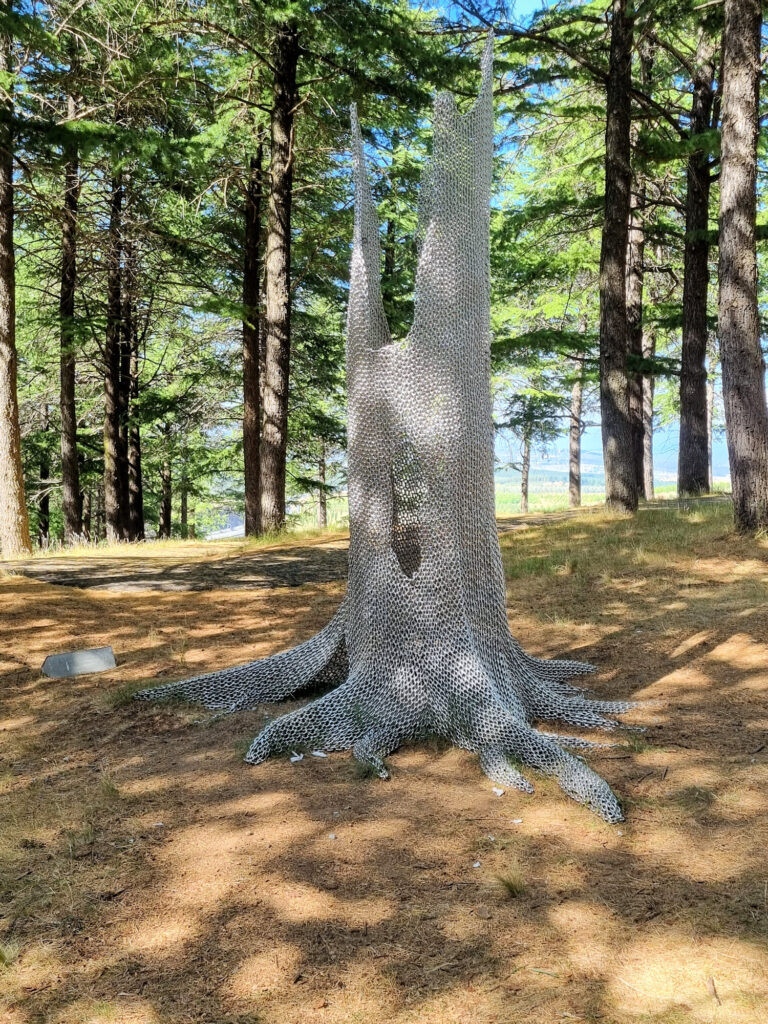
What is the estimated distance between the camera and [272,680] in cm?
463

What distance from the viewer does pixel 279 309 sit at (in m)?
11.5

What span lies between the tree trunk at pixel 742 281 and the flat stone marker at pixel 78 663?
6.39 metres

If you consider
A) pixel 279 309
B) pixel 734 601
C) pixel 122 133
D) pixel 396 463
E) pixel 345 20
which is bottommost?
pixel 734 601

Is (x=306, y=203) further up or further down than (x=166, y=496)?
further up

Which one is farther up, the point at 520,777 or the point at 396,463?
the point at 396,463

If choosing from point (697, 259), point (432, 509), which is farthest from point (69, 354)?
point (432, 509)

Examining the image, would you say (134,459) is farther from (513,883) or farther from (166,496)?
(513,883)

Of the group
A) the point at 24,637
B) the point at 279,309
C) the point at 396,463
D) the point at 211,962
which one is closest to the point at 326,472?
the point at 279,309

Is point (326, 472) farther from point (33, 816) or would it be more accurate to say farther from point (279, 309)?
point (33, 816)

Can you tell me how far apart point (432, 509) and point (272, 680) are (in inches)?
59.7

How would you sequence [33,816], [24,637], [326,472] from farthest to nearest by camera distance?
[326,472]
[24,637]
[33,816]

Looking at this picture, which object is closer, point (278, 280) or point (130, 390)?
point (278, 280)

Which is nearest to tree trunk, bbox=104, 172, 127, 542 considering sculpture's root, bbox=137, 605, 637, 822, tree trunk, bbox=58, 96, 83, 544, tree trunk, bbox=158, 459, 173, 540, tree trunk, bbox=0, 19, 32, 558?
tree trunk, bbox=58, 96, 83, 544

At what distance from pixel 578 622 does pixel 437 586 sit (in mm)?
2579
